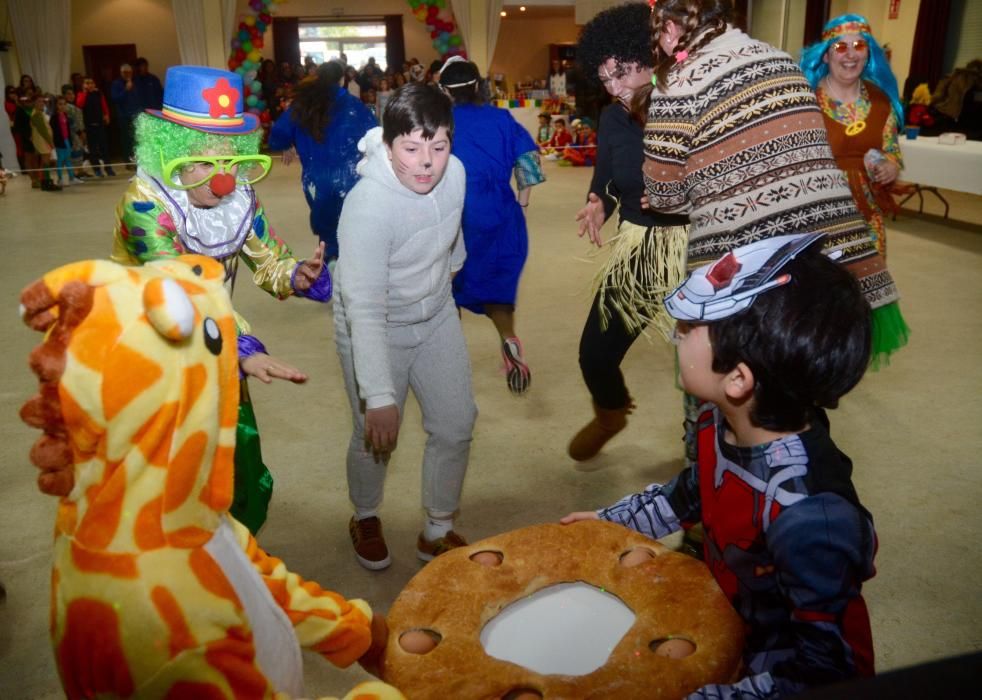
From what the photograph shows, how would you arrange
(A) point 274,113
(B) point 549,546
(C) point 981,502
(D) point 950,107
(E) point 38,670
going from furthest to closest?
1. (A) point 274,113
2. (D) point 950,107
3. (C) point 981,502
4. (E) point 38,670
5. (B) point 549,546

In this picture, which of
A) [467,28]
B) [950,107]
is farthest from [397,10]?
[950,107]

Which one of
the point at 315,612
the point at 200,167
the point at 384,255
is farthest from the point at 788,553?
the point at 200,167

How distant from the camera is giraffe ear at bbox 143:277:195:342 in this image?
997 millimetres

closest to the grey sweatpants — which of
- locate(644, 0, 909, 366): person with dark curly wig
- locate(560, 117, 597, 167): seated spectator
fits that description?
locate(644, 0, 909, 366): person with dark curly wig

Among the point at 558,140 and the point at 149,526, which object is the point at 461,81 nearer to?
the point at 149,526

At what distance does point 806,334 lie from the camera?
1.32m

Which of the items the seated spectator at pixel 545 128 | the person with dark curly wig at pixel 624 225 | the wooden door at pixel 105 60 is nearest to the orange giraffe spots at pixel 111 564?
the person with dark curly wig at pixel 624 225

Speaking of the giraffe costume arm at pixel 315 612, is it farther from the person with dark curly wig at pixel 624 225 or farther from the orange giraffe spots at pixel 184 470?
the person with dark curly wig at pixel 624 225

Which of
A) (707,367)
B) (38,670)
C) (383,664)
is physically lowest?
(38,670)

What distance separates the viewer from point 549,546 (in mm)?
1601

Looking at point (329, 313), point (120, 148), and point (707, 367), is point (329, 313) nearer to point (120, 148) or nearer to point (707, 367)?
point (707, 367)

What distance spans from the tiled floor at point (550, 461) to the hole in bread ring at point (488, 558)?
2.51ft

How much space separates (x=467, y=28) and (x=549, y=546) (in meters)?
15.7

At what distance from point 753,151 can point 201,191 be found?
4.44ft
